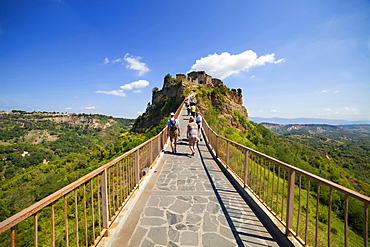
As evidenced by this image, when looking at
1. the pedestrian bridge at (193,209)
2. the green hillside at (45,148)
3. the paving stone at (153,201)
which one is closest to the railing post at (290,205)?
the pedestrian bridge at (193,209)

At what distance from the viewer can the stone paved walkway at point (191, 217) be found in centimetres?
287

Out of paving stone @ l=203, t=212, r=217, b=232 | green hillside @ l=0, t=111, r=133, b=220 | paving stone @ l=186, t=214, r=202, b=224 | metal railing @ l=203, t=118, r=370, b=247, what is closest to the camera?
metal railing @ l=203, t=118, r=370, b=247

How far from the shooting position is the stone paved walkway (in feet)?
9.41

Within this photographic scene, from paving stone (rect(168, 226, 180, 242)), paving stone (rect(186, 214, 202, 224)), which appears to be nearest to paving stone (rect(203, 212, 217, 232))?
paving stone (rect(186, 214, 202, 224))

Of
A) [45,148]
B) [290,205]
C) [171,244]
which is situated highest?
[290,205]

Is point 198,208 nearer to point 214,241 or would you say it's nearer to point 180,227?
point 180,227

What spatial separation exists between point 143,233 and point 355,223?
1692 centimetres

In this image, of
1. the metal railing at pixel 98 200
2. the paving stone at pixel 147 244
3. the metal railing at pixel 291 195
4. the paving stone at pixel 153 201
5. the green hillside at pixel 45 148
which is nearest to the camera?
the metal railing at pixel 98 200

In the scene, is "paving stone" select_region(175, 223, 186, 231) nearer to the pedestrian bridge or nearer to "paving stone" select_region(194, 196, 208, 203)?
the pedestrian bridge

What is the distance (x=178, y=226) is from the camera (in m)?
3.23

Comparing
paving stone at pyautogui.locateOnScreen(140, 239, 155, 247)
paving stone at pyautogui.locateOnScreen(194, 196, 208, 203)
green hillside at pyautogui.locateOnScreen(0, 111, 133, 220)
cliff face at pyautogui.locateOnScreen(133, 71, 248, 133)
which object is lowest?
green hillside at pyautogui.locateOnScreen(0, 111, 133, 220)

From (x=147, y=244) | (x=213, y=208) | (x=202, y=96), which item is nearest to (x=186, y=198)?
(x=213, y=208)

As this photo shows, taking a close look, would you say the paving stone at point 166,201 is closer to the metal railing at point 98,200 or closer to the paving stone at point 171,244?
the metal railing at point 98,200

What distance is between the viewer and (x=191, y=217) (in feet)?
11.5
